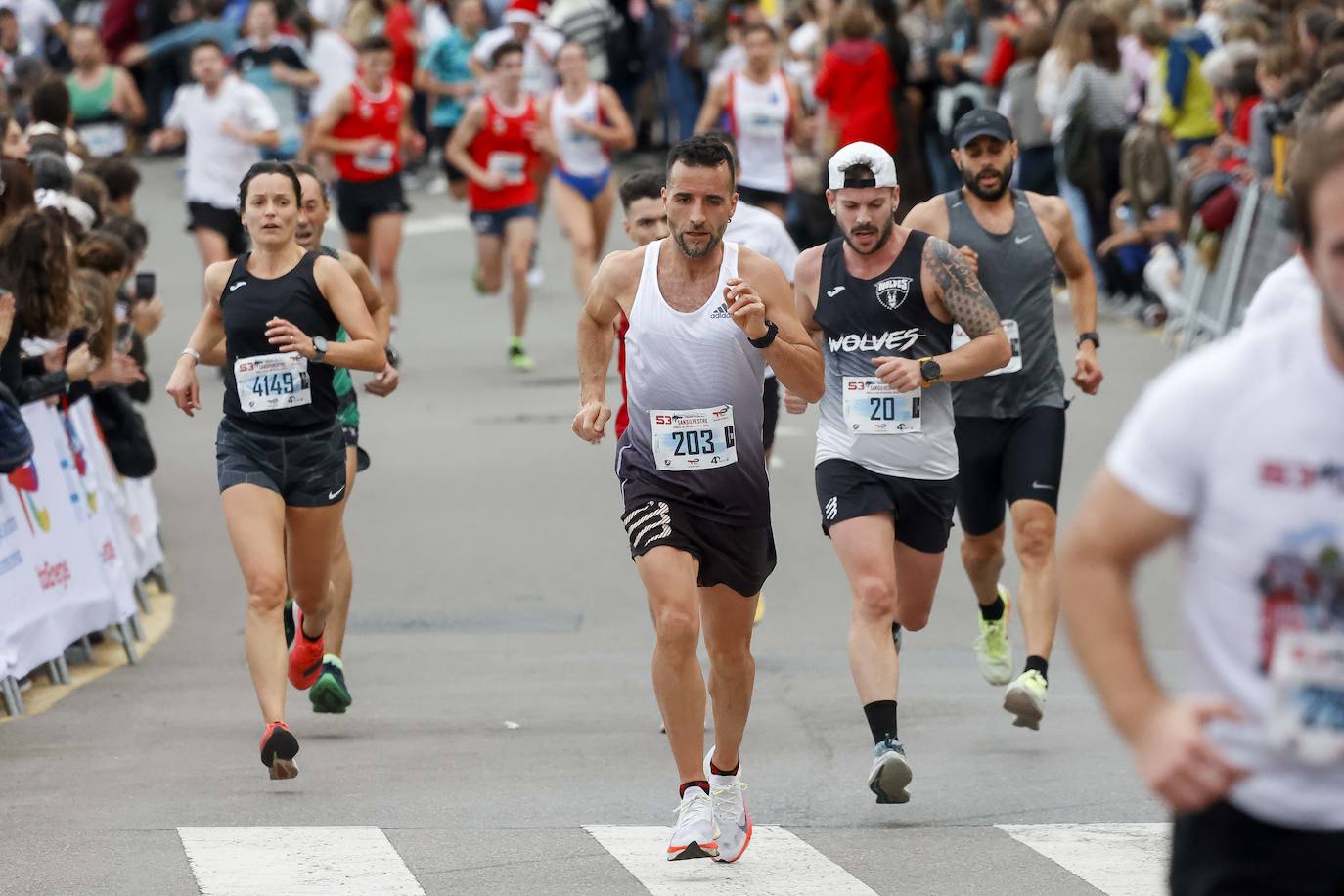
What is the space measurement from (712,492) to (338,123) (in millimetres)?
11484

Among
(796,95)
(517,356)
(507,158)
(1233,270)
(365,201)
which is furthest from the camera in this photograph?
(796,95)

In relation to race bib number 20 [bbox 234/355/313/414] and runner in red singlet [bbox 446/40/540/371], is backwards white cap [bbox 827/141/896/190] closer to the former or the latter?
race bib number 20 [bbox 234/355/313/414]

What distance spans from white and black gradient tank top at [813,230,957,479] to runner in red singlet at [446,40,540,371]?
960cm

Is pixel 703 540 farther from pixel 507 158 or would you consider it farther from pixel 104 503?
pixel 507 158

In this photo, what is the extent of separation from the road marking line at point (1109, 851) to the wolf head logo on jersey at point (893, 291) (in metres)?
1.77

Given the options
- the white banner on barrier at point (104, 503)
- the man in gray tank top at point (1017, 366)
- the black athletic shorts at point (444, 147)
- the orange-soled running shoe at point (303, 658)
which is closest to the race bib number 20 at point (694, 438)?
the man in gray tank top at point (1017, 366)

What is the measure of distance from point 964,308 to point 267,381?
2.41 meters

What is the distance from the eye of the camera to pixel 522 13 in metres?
20.9

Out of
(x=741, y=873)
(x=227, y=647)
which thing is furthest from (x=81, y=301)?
(x=741, y=873)

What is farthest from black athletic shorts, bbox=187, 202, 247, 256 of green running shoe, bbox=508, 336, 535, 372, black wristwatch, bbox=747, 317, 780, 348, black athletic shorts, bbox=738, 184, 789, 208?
black wristwatch, bbox=747, 317, 780, 348

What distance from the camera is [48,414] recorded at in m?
10.9

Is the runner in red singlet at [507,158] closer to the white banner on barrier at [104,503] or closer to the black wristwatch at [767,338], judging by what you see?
the white banner on barrier at [104,503]

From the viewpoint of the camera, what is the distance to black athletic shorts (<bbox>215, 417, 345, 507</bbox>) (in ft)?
28.0

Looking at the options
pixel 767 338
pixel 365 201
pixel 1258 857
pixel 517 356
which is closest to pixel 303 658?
pixel 767 338
